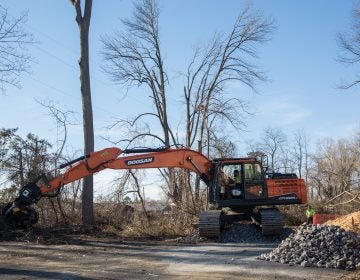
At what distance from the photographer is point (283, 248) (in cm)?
1133

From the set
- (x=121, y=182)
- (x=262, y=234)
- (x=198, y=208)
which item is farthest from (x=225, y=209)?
(x=121, y=182)

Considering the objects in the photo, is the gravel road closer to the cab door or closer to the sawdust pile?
the cab door

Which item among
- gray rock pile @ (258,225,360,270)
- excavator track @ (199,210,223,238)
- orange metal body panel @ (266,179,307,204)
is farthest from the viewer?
orange metal body panel @ (266,179,307,204)

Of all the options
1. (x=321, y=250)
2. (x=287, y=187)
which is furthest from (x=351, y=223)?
(x=321, y=250)

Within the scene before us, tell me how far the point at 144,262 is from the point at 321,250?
3.87 metres

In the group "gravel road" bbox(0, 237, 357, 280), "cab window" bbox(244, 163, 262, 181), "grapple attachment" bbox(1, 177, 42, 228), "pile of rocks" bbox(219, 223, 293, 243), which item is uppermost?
"cab window" bbox(244, 163, 262, 181)

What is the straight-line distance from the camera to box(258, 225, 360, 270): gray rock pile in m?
10.4

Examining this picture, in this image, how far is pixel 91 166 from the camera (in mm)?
15977

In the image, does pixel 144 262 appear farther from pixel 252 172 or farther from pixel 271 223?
pixel 252 172

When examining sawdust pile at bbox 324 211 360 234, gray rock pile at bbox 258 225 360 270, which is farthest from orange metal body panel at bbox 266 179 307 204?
gray rock pile at bbox 258 225 360 270

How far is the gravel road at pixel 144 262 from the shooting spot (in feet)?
31.0

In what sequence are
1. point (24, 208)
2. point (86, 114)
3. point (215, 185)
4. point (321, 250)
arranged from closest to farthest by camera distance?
point (321, 250), point (24, 208), point (215, 185), point (86, 114)

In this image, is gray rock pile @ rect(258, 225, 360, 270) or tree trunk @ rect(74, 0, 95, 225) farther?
tree trunk @ rect(74, 0, 95, 225)

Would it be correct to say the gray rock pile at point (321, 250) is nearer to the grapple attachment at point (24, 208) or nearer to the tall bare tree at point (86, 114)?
the grapple attachment at point (24, 208)
